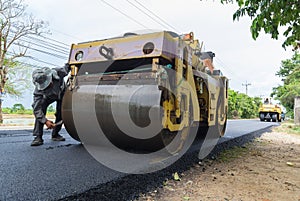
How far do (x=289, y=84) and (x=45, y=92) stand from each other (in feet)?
74.5

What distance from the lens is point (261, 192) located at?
6.75ft

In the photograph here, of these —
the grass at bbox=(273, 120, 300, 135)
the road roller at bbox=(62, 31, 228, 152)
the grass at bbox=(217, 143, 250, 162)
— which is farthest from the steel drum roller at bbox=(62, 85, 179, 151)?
the grass at bbox=(273, 120, 300, 135)

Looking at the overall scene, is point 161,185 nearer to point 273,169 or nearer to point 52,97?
point 273,169

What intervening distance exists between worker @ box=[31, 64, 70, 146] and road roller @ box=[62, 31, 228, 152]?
0.64 ft

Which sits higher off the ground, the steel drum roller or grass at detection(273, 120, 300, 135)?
the steel drum roller

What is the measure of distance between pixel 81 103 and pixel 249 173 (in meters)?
1.92

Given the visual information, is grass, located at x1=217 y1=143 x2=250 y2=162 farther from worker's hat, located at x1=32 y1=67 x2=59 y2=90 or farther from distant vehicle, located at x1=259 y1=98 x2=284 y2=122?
distant vehicle, located at x1=259 y1=98 x2=284 y2=122

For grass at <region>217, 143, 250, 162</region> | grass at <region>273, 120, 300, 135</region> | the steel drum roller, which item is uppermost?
the steel drum roller

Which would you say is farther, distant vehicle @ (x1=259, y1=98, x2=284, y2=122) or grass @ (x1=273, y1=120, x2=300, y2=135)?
distant vehicle @ (x1=259, y1=98, x2=284, y2=122)

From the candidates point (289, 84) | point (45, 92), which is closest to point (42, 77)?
point (45, 92)

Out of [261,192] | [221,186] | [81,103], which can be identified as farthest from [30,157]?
[261,192]

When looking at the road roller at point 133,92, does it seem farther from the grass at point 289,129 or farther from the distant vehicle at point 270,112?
the distant vehicle at point 270,112

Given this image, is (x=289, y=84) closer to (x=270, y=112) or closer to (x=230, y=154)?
(x=270, y=112)

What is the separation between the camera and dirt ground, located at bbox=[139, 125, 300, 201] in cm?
193
